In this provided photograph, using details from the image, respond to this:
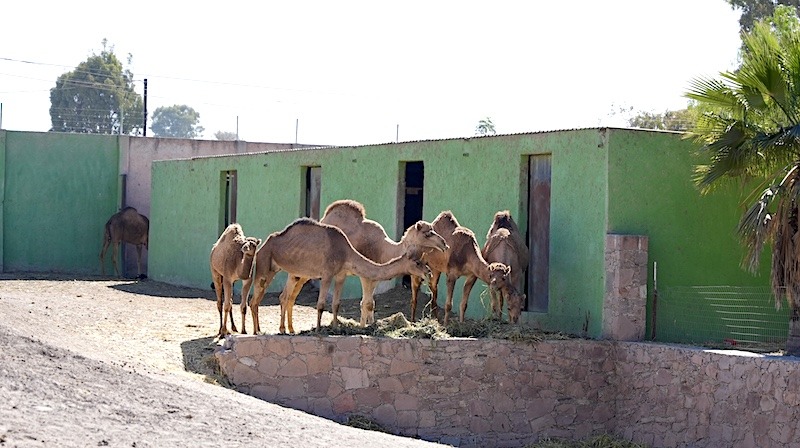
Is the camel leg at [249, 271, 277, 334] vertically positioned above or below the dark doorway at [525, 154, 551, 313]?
below

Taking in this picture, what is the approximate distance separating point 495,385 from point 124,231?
766 inches

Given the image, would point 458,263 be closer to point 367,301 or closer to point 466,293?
point 466,293

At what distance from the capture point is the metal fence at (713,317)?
15.9 meters

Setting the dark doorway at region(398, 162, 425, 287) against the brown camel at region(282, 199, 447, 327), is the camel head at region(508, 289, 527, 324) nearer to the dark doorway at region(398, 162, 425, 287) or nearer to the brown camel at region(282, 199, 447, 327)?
the brown camel at region(282, 199, 447, 327)

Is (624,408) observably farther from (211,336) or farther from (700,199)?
(211,336)

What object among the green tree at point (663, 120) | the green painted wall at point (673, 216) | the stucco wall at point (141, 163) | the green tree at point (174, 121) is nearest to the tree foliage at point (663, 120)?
the green tree at point (663, 120)

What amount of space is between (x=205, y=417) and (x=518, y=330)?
5.65m

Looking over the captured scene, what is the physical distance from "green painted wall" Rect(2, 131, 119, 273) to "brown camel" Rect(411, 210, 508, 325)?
18.7 m

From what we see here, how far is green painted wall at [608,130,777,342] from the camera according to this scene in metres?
16.0

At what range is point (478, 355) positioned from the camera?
15305 millimetres

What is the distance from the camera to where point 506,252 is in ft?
55.2

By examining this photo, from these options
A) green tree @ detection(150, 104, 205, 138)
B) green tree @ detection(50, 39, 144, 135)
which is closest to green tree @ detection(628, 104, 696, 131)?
green tree @ detection(50, 39, 144, 135)

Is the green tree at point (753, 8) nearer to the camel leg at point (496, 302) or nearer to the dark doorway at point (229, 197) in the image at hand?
the dark doorway at point (229, 197)

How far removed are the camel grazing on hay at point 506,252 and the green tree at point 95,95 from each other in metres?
54.0
